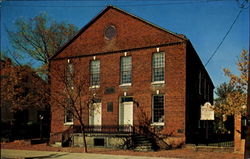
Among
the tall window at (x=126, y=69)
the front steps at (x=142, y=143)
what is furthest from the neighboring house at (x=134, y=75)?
the front steps at (x=142, y=143)

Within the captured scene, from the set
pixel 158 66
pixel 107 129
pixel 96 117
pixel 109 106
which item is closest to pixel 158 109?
pixel 158 66

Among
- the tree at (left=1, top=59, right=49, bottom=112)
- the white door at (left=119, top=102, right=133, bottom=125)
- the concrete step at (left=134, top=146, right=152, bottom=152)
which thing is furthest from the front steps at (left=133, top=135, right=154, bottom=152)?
the tree at (left=1, top=59, right=49, bottom=112)

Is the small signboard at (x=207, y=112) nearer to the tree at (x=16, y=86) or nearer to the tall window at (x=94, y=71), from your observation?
the tall window at (x=94, y=71)

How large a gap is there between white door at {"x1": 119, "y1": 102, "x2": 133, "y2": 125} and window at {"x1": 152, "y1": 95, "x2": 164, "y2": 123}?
1.87m

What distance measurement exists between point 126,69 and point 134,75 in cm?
96

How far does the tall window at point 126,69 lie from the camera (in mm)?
22328

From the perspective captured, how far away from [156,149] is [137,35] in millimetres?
8243

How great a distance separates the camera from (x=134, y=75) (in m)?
21.9

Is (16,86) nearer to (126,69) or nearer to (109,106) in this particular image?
(109,106)

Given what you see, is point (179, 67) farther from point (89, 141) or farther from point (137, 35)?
point (89, 141)

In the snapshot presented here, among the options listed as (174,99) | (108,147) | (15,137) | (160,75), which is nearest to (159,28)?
(160,75)

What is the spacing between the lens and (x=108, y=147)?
20.2 meters

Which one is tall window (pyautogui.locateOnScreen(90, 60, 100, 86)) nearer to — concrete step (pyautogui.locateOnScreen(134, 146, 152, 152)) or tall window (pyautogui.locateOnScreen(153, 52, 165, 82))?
tall window (pyautogui.locateOnScreen(153, 52, 165, 82))

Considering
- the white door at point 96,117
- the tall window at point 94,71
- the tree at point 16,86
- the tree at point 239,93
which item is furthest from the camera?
the tree at point 16,86
